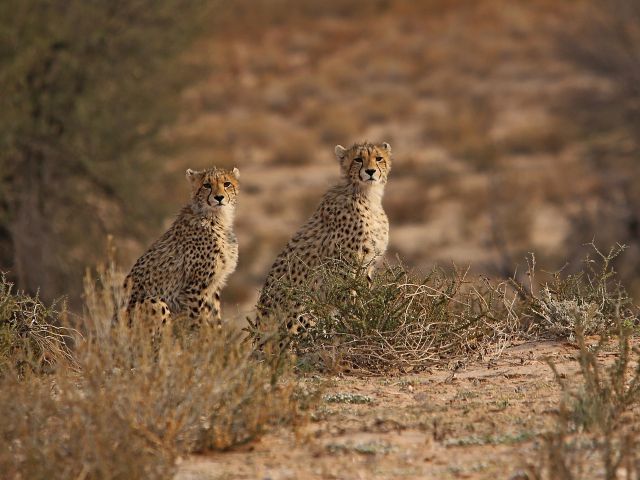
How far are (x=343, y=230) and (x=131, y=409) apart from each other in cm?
288

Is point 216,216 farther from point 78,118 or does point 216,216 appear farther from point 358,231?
point 78,118

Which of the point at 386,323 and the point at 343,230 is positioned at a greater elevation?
the point at 343,230

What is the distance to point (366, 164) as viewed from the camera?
25.7ft

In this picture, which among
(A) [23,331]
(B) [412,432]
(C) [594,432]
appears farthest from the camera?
(A) [23,331]

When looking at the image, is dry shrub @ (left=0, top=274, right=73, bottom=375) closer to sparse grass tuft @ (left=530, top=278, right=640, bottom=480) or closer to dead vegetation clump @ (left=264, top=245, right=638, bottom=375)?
dead vegetation clump @ (left=264, top=245, right=638, bottom=375)

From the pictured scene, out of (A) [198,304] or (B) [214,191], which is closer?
(A) [198,304]

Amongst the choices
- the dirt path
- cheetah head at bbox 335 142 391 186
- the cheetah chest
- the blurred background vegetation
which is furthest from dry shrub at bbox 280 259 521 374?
the blurred background vegetation

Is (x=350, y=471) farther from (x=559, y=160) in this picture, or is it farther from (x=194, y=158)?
(x=559, y=160)

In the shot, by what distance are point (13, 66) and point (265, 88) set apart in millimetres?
18208

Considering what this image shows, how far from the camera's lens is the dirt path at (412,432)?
16.4ft

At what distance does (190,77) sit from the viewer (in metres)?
17.2

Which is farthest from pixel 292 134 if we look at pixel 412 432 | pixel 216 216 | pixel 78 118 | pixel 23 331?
pixel 412 432

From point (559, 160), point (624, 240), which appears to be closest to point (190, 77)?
point (624, 240)

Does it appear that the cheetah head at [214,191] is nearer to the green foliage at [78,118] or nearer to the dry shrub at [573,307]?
the dry shrub at [573,307]
